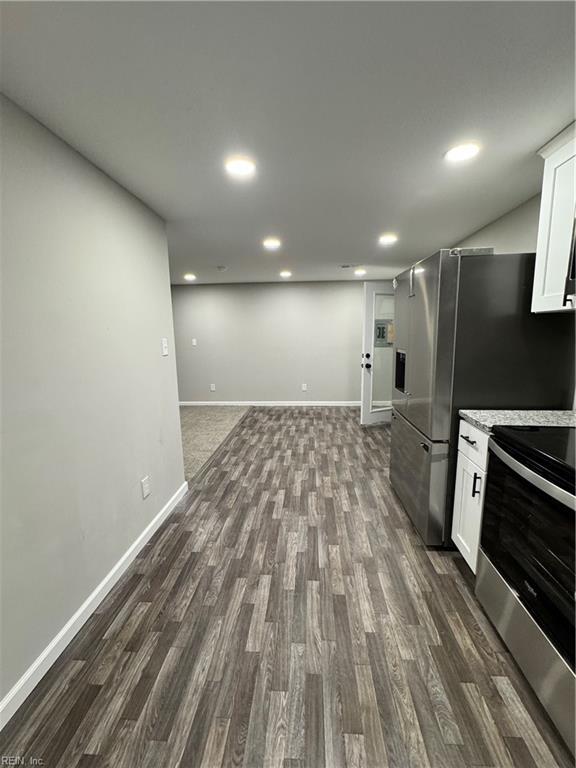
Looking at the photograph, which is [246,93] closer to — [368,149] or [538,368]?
[368,149]

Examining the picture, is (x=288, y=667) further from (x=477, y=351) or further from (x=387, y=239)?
(x=387, y=239)

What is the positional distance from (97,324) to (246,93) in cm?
130

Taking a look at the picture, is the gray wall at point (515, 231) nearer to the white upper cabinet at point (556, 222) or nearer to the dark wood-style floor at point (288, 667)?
the white upper cabinet at point (556, 222)

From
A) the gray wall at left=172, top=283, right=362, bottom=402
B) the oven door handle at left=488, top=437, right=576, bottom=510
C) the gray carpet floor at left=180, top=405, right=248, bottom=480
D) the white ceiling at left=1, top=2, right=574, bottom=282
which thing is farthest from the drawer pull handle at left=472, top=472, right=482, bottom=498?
the gray wall at left=172, top=283, right=362, bottom=402

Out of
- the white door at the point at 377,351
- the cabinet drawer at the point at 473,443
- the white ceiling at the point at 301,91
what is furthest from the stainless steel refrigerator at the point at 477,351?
the white door at the point at 377,351

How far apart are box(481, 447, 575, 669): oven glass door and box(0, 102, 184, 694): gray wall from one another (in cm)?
203

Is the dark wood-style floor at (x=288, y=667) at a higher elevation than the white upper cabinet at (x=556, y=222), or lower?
lower

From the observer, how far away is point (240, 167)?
5.82 feet

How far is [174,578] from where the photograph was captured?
6.39ft

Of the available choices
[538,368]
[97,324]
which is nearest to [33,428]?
[97,324]

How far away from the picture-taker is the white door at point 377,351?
4.73m

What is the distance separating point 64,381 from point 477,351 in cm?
225

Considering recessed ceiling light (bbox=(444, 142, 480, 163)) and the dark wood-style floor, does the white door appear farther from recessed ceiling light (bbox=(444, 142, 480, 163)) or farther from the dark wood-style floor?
recessed ceiling light (bbox=(444, 142, 480, 163))

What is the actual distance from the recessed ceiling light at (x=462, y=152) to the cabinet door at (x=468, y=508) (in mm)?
1641
